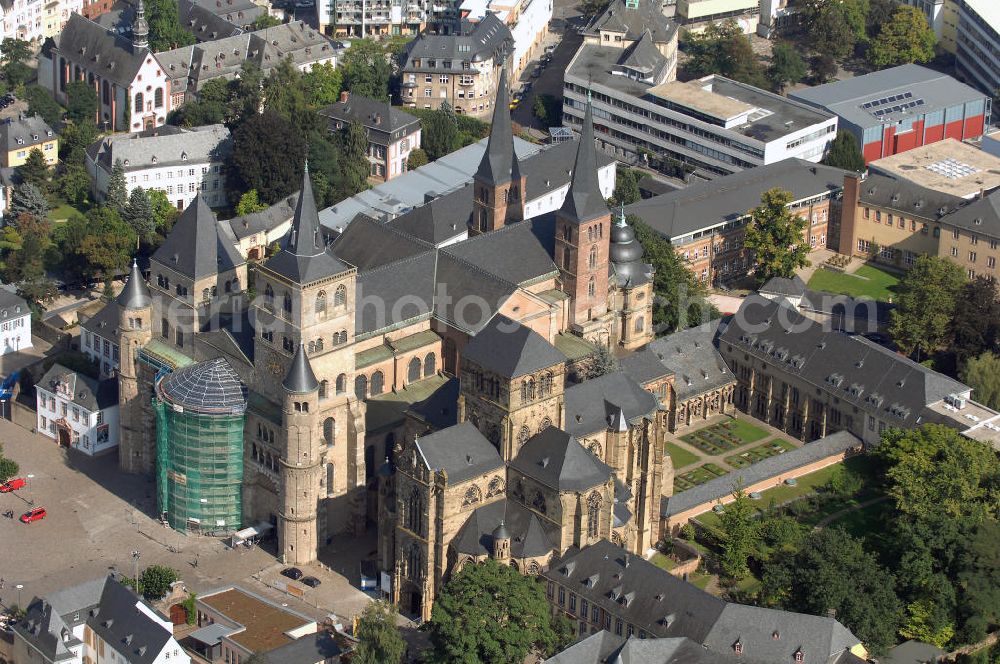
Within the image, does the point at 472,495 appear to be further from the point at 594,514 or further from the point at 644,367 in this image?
the point at 644,367

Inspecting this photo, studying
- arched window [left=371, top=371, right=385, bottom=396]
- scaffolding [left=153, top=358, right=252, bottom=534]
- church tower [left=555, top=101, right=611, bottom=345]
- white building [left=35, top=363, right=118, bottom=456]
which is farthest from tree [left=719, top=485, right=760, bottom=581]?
white building [left=35, top=363, right=118, bottom=456]

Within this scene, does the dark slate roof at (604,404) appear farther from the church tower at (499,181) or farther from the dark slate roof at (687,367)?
the church tower at (499,181)

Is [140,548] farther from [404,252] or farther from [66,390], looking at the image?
[404,252]

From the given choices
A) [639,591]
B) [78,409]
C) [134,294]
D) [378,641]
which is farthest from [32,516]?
[639,591]

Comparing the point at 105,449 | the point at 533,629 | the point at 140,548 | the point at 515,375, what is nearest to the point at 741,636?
the point at 533,629

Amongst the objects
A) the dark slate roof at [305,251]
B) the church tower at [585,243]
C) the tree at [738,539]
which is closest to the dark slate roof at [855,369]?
the church tower at [585,243]
